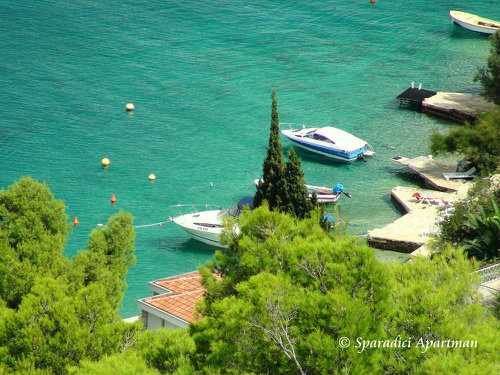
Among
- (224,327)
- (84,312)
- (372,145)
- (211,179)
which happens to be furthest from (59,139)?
(224,327)

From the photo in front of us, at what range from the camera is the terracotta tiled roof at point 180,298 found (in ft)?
69.5

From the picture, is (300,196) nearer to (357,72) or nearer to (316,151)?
(316,151)

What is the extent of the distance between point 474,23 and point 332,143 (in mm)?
28765

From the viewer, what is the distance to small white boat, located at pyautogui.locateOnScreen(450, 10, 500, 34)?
6322 cm

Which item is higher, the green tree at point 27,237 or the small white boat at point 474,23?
the small white boat at point 474,23

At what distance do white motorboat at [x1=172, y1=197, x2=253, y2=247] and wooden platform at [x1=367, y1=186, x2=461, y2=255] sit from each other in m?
6.32

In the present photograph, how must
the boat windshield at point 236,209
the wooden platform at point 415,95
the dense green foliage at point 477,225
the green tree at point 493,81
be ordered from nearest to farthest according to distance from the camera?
the dense green foliage at point 477,225
the boat windshield at point 236,209
the green tree at point 493,81
the wooden platform at point 415,95

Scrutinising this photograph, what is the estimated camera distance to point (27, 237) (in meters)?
20.3

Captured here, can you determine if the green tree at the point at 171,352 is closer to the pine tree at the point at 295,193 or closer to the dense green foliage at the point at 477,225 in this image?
the dense green foliage at the point at 477,225

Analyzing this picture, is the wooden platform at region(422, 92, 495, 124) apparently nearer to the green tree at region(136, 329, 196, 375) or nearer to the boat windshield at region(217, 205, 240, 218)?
the boat windshield at region(217, 205, 240, 218)

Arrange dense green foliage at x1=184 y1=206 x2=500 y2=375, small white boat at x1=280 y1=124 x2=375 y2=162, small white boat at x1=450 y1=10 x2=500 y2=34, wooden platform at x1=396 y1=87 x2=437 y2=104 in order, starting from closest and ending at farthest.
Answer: dense green foliage at x1=184 y1=206 x2=500 y2=375, small white boat at x1=280 y1=124 x2=375 y2=162, wooden platform at x1=396 y1=87 x2=437 y2=104, small white boat at x1=450 y1=10 x2=500 y2=34

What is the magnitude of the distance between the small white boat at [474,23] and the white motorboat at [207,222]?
123 feet

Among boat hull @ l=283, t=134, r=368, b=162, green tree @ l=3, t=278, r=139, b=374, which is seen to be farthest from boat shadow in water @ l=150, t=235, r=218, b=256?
green tree @ l=3, t=278, r=139, b=374

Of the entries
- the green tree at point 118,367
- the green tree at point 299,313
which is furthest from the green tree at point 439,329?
the green tree at point 118,367
